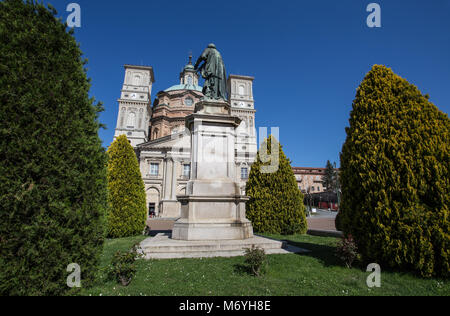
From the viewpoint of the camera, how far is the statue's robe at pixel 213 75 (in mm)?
8125

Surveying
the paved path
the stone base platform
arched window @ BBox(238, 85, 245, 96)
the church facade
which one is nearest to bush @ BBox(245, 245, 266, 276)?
the stone base platform

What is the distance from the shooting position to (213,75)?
8242 millimetres

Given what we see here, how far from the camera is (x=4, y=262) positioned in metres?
2.55

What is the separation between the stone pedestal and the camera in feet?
20.2

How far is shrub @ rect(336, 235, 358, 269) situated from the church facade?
78.5 feet

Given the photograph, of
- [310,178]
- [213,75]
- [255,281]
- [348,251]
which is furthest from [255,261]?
[310,178]

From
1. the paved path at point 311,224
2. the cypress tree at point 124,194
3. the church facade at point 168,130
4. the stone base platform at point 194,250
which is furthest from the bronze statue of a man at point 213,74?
the church facade at point 168,130

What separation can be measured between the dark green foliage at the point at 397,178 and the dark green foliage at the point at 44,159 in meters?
→ 4.90

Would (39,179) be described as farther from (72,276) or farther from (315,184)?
(315,184)

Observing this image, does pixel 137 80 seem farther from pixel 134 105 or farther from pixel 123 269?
pixel 123 269

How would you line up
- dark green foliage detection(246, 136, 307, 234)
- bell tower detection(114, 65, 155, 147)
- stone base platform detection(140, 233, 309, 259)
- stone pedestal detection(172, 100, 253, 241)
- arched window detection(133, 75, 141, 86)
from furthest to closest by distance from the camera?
arched window detection(133, 75, 141, 86), bell tower detection(114, 65, 155, 147), dark green foliage detection(246, 136, 307, 234), stone pedestal detection(172, 100, 253, 241), stone base platform detection(140, 233, 309, 259)

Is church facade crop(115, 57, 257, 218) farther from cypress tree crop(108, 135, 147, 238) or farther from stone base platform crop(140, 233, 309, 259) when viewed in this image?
stone base platform crop(140, 233, 309, 259)

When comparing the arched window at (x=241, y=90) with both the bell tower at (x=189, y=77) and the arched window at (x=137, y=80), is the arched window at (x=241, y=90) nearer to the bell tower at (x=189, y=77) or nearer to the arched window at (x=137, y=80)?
the bell tower at (x=189, y=77)
